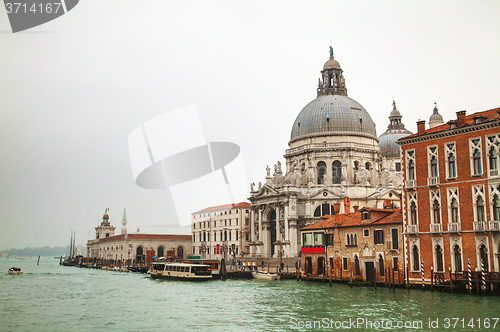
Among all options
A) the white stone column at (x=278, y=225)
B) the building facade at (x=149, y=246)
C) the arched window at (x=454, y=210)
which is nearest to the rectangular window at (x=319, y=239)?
the arched window at (x=454, y=210)

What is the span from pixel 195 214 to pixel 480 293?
233ft

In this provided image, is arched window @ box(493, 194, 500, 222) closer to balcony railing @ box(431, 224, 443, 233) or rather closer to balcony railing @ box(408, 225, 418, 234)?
balcony railing @ box(431, 224, 443, 233)

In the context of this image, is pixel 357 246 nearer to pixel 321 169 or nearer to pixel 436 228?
pixel 436 228

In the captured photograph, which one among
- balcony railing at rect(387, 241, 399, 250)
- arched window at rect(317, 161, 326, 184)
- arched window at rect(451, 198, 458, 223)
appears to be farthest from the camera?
arched window at rect(317, 161, 326, 184)

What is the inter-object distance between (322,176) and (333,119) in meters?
7.82

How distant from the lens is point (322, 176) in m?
71.9

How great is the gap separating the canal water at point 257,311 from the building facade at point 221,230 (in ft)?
142

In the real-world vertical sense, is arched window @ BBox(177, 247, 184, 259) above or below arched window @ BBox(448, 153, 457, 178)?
below

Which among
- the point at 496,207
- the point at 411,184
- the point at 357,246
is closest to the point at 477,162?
the point at 496,207

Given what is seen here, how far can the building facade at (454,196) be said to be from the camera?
→ 29875mm

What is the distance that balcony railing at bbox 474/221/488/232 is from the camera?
29.7 m

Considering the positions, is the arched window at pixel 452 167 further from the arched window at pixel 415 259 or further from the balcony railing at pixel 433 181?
the arched window at pixel 415 259

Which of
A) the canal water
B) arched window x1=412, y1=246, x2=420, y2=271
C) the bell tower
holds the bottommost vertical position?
the canal water

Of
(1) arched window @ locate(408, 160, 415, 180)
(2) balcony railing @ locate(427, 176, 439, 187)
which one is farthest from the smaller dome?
(2) balcony railing @ locate(427, 176, 439, 187)
